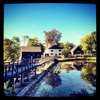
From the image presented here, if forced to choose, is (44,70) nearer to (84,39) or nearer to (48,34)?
(48,34)

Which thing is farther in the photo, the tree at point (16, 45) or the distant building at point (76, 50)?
the distant building at point (76, 50)

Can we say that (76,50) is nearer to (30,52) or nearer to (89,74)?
(89,74)

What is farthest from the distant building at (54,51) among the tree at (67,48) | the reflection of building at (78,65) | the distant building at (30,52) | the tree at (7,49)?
the tree at (7,49)

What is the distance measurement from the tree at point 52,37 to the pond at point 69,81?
974 millimetres

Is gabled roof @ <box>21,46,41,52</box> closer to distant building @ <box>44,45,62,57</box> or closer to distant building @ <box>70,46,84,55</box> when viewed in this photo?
distant building @ <box>44,45,62,57</box>

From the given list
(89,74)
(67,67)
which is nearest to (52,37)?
(67,67)

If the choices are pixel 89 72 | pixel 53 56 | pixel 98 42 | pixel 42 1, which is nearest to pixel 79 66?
pixel 89 72

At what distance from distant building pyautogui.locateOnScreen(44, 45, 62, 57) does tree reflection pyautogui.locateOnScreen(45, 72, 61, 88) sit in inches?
32.8

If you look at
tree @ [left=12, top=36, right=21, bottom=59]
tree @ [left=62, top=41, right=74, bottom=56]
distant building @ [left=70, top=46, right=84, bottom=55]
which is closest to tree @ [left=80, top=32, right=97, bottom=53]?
distant building @ [left=70, top=46, right=84, bottom=55]

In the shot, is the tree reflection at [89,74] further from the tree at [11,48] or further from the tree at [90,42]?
the tree at [11,48]

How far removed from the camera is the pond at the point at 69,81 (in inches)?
225

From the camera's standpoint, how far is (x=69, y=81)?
6.25 meters

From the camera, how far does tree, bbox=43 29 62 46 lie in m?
6.14

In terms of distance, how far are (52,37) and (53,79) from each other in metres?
1.69
